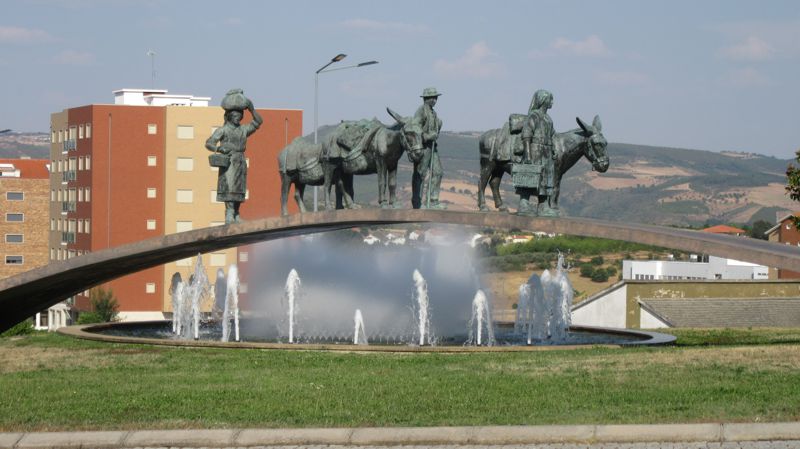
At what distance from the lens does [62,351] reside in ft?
75.2

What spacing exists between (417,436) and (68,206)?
79720 mm

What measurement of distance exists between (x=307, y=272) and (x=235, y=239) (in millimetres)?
12515

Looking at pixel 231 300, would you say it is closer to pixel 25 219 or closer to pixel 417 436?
pixel 417 436

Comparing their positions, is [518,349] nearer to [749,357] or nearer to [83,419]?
[749,357]

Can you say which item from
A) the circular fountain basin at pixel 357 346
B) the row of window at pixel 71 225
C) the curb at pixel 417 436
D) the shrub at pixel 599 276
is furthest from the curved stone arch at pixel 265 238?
the shrub at pixel 599 276

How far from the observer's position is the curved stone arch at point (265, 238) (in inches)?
784

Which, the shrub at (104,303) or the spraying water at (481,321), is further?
the shrub at (104,303)

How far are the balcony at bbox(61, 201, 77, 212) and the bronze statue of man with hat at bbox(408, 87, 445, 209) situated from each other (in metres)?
67.4

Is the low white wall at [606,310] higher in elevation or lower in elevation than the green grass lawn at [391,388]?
lower

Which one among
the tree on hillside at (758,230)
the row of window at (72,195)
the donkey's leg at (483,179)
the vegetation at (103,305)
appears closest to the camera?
the donkey's leg at (483,179)

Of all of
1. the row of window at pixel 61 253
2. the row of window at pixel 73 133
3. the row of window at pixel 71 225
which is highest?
the row of window at pixel 73 133

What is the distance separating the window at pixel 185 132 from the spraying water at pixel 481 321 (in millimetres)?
52931

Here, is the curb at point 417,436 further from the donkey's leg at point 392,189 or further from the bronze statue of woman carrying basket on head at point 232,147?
the bronze statue of woman carrying basket on head at point 232,147

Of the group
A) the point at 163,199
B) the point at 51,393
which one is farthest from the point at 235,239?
the point at 163,199
